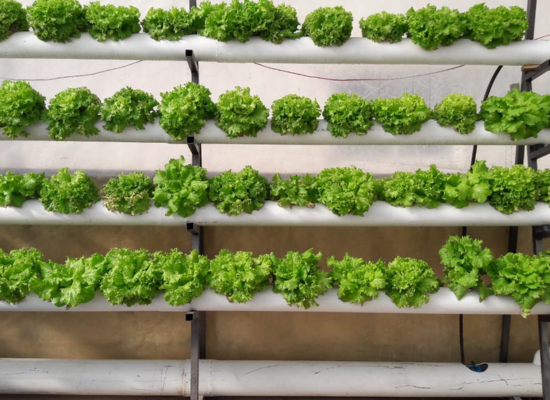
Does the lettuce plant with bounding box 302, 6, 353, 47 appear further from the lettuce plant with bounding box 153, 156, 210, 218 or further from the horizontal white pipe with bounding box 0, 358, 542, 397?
the horizontal white pipe with bounding box 0, 358, 542, 397

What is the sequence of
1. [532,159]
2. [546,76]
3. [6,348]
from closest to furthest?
1. [532,159]
2. [6,348]
3. [546,76]

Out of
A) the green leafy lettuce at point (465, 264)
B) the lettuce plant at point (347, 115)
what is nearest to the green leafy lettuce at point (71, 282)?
the lettuce plant at point (347, 115)

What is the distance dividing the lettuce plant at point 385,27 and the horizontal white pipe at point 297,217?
1816 mm

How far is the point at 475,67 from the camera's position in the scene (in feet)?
18.9

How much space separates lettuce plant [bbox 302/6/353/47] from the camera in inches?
163

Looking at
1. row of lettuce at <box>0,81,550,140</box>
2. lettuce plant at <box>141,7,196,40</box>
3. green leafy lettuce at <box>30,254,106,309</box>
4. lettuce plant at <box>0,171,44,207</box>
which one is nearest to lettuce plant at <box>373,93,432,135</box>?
row of lettuce at <box>0,81,550,140</box>

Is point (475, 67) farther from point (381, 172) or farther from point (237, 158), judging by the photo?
point (237, 158)

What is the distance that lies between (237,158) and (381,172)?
6.70ft

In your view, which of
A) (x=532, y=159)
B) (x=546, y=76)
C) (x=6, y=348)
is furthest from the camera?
(x=546, y=76)

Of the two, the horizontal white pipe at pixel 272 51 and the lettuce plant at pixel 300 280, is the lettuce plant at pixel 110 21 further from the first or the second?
the lettuce plant at pixel 300 280

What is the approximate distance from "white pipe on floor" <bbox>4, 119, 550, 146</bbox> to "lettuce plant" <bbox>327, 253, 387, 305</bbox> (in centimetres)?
138

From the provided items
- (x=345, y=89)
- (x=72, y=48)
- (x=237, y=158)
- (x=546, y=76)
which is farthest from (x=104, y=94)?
(x=546, y=76)

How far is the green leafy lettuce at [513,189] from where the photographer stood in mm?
4164

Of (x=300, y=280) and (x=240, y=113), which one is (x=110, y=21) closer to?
(x=240, y=113)
